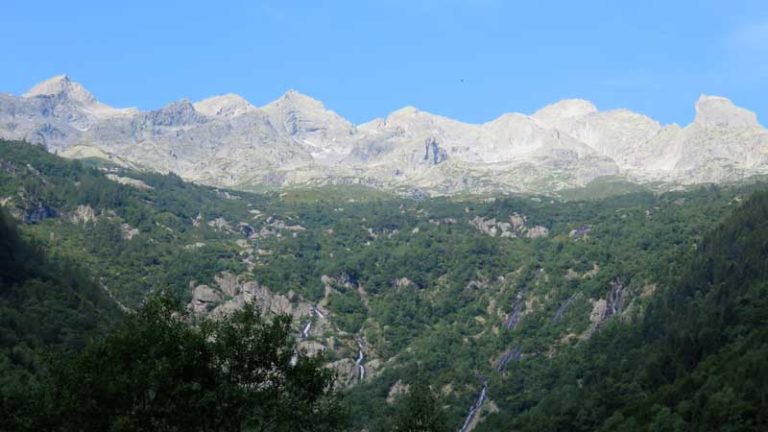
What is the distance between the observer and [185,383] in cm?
8525

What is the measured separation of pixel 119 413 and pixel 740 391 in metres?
131

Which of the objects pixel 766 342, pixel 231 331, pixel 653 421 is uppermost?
pixel 231 331

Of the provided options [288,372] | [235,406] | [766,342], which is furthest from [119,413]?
[766,342]

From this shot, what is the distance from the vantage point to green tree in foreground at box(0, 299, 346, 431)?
82938 millimetres

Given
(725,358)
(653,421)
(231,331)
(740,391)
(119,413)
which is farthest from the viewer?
(725,358)

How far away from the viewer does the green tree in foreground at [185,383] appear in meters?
82.9

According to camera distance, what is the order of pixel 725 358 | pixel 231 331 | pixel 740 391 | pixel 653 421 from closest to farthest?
pixel 231 331 → pixel 740 391 → pixel 653 421 → pixel 725 358

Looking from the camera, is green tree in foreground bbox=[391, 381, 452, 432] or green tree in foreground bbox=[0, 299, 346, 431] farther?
green tree in foreground bbox=[391, 381, 452, 432]

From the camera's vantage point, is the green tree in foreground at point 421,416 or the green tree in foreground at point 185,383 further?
the green tree in foreground at point 421,416

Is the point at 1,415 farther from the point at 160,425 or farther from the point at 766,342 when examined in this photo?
the point at 766,342

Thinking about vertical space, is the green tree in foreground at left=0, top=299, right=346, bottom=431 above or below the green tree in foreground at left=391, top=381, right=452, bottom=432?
above

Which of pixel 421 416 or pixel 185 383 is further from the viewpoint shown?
pixel 421 416

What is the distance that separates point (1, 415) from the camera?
85625mm

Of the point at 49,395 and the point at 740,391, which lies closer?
the point at 49,395
